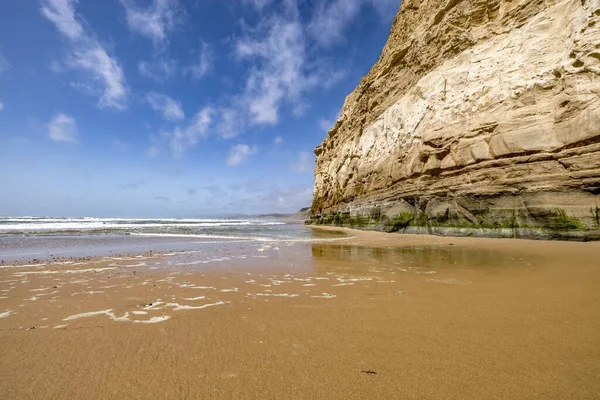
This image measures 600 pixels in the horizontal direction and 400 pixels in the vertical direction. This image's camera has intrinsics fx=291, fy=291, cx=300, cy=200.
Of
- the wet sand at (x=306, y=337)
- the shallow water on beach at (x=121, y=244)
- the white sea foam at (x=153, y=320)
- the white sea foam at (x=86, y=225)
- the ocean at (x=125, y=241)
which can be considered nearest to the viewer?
the wet sand at (x=306, y=337)

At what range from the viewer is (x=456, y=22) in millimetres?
18703

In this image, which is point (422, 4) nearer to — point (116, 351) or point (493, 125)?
point (493, 125)

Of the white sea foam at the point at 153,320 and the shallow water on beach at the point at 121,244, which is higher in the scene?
the shallow water on beach at the point at 121,244

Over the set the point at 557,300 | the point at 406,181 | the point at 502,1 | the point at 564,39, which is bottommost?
the point at 557,300

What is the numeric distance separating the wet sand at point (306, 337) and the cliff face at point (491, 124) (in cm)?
726

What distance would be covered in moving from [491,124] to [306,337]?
15.3m

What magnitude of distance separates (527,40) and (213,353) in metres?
19.0

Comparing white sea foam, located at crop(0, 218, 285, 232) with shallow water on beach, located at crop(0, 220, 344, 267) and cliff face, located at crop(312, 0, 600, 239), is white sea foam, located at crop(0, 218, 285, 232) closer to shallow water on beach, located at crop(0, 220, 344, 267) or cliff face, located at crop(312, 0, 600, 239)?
shallow water on beach, located at crop(0, 220, 344, 267)

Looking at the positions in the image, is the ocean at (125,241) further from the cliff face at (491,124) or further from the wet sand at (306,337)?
the cliff face at (491,124)

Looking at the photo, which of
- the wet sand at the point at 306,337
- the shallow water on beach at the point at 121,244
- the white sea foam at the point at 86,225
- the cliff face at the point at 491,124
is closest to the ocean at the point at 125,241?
the shallow water on beach at the point at 121,244

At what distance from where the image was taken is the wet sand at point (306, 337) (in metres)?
2.22

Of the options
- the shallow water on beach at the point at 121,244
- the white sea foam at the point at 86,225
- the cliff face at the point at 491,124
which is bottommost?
the shallow water on beach at the point at 121,244

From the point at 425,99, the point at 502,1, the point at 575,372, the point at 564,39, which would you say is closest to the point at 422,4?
the point at 502,1

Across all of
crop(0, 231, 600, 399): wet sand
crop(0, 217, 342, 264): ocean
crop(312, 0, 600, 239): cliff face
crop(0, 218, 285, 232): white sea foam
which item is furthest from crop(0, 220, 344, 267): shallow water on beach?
crop(0, 218, 285, 232): white sea foam
